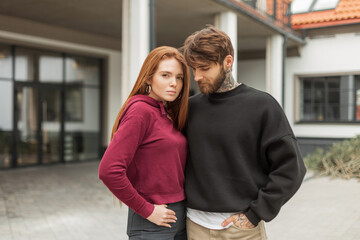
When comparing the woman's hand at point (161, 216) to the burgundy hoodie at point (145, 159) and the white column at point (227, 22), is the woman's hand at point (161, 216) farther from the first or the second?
the white column at point (227, 22)

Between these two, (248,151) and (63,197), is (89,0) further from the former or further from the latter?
(248,151)

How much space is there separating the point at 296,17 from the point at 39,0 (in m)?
8.12

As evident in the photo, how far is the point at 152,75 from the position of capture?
1.90 meters

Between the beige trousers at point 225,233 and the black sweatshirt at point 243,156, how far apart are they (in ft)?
0.30

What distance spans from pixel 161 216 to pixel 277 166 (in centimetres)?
58

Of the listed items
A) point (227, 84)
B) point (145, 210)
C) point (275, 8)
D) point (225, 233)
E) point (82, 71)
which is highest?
point (275, 8)

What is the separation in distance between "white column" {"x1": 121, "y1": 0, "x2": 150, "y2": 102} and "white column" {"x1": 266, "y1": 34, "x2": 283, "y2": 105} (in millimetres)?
5447

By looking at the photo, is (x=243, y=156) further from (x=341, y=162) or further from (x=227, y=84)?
(x=341, y=162)

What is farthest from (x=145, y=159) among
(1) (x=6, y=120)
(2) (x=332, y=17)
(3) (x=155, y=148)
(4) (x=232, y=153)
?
(2) (x=332, y=17)

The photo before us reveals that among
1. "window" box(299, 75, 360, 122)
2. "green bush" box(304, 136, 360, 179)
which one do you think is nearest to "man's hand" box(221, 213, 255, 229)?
"green bush" box(304, 136, 360, 179)

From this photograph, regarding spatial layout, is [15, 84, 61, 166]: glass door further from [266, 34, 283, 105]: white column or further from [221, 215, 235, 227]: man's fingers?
[221, 215, 235, 227]: man's fingers

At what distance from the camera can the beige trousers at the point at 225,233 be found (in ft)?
6.02

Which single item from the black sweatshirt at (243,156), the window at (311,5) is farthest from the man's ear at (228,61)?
the window at (311,5)

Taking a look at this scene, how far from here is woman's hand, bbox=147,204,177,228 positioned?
180 centimetres
